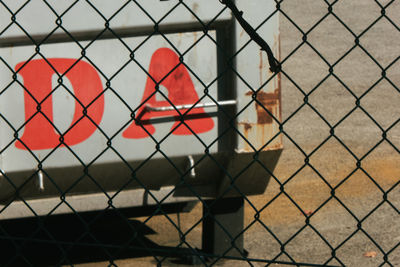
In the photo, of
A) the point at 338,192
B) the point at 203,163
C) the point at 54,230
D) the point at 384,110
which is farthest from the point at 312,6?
the point at 203,163

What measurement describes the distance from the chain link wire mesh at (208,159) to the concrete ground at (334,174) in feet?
0.05

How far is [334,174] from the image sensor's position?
271 inches

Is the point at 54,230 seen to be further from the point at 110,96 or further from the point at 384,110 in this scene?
the point at 384,110

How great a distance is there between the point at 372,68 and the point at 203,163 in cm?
626

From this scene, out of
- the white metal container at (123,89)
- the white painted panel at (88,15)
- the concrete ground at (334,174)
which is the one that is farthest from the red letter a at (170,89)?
the concrete ground at (334,174)

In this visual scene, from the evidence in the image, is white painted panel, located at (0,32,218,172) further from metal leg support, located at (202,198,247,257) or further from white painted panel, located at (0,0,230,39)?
metal leg support, located at (202,198,247,257)

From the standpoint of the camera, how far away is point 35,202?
4.23 m

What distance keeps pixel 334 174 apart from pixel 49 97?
367cm

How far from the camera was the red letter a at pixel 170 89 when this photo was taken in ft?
13.4

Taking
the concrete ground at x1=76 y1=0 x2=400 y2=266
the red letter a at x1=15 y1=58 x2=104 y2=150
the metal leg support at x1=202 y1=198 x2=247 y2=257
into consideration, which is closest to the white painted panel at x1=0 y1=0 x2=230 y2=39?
the red letter a at x1=15 y1=58 x2=104 y2=150

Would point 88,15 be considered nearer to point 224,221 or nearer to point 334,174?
point 224,221

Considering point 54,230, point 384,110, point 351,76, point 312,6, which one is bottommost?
point 54,230

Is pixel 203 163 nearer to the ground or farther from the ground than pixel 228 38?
nearer to the ground

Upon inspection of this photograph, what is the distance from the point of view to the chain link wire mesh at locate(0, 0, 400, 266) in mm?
2873
